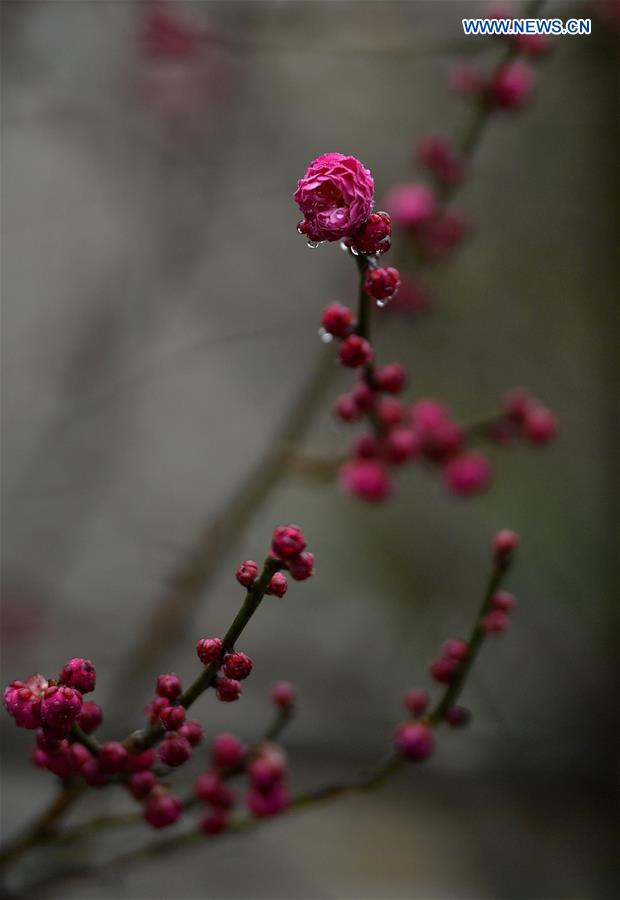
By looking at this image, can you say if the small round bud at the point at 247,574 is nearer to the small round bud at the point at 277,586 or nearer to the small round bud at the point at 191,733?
the small round bud at the point at 277,586

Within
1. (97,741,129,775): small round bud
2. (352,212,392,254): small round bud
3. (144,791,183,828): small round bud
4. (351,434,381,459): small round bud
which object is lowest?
(144,791,183,828): small round bud

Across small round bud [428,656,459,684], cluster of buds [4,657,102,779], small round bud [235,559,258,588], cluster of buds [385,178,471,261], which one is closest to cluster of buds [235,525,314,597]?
small round bud [235,559,258,588]

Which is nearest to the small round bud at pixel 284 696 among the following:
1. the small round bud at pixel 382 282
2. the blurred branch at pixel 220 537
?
the small round bud at pixel 382 282

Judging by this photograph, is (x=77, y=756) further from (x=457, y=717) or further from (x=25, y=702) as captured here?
(x=457, y=717)

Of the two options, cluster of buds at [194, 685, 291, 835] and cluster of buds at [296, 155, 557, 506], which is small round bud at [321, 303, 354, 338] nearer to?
cluster of buds at [296, 155, 557, 506]

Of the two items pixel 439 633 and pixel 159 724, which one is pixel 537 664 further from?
pixel 159 724

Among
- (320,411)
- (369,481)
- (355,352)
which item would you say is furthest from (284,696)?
(320,411)
